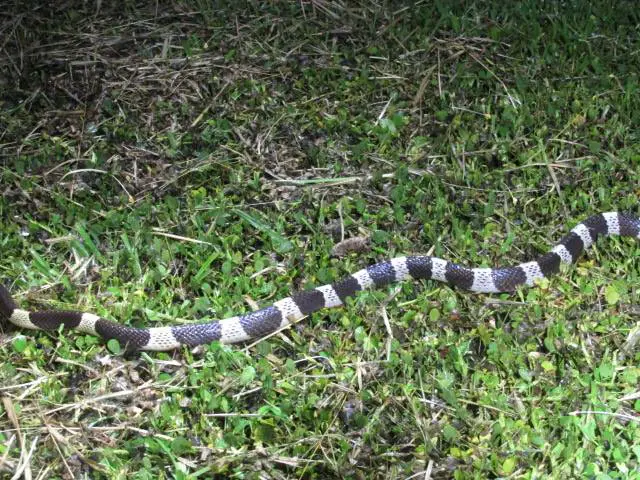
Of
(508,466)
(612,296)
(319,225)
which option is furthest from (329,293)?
(612,296)

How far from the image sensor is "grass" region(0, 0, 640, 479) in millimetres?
Answer: 3676

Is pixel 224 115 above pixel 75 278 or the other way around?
above

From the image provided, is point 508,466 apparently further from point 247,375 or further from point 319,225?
point 319,225

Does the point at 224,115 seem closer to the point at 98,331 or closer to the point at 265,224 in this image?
the point at 265,224

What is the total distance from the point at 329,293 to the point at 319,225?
63cm

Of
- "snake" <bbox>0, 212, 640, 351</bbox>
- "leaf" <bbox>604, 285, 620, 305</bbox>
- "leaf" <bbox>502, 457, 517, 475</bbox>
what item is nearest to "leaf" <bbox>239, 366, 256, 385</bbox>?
"snake" <bbox>0, 212, 640, 351</bbox>

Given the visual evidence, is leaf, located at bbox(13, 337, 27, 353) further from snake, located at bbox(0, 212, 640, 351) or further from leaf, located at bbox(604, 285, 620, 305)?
leaf, located at bbox(604, 285, 620, 305)

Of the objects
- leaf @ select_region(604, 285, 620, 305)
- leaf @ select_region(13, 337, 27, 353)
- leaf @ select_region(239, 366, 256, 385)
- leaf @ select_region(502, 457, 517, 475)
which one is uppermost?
leaf @ select_region(604, 285, 620, 305)

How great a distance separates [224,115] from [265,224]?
43.7 inches

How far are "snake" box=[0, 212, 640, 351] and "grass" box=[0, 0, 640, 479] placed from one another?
0.24 feet

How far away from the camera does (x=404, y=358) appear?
3965mm

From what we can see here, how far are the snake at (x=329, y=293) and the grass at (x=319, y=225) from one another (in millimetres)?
74

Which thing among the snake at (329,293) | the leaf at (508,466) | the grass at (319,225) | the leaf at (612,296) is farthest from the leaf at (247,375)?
the leaf at (612,296)

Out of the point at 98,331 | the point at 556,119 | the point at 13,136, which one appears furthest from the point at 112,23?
the point at 556,119
